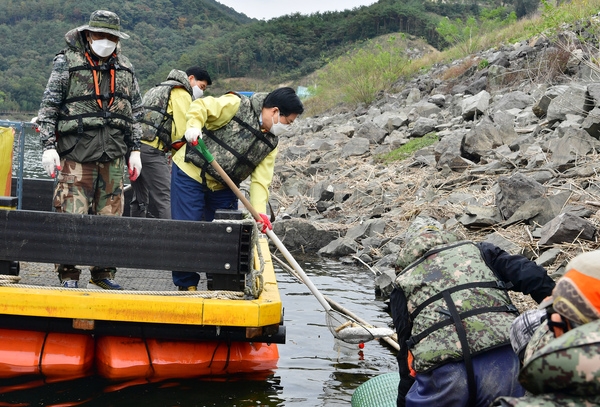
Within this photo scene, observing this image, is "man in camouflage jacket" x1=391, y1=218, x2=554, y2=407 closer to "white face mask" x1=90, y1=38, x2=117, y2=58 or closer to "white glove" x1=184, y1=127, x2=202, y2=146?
"white glove" x1=184, y1=127, x2=202, y2=146

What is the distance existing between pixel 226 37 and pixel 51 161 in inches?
3825

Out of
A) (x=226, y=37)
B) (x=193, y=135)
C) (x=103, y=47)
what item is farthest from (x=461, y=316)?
(x=226, y=37)

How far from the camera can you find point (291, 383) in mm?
5293

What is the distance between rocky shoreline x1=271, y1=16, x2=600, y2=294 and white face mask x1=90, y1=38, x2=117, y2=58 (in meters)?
3.82

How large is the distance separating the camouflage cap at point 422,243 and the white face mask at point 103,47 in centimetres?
288

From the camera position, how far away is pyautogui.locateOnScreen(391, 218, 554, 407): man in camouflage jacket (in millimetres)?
3184

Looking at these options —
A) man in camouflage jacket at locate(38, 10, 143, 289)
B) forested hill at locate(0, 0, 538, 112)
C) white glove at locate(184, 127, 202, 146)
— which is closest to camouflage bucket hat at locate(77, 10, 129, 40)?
man in camouflage jacket at locate(38, 10, 143, 289)

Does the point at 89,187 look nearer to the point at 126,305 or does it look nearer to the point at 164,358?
the point at 126,305

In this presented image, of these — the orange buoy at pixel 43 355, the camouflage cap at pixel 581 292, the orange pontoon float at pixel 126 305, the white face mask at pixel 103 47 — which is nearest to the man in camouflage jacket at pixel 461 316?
the camouflage cap at pixel 581 292

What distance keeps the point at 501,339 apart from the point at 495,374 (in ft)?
0.51

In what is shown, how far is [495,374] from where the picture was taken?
3.20 metres

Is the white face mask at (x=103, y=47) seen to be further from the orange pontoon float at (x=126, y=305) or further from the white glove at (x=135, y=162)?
the orange pontoon float at (x=126, y=305)

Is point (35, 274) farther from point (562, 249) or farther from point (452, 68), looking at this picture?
point (452, 68)

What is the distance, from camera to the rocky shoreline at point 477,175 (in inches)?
295
